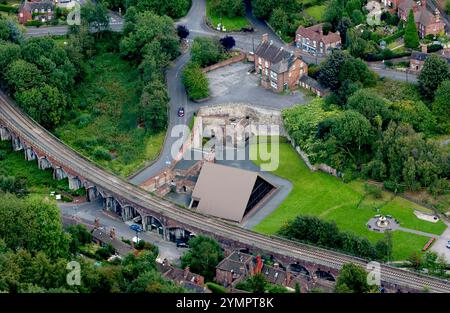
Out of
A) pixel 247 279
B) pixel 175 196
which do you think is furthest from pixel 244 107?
pixel 247 279

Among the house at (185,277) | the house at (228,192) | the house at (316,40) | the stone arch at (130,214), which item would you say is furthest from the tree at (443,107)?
the house at (185,277)

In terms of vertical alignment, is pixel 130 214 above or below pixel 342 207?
below

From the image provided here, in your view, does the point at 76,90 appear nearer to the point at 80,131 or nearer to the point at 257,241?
the point at 80,131

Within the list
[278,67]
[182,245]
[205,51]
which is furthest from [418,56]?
[182,245]

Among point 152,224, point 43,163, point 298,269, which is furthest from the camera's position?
point 43,163

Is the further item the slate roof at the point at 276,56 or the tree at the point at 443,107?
the slate roof at the point at 276,56

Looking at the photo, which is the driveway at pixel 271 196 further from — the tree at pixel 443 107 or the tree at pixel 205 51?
the tree at pixel 443 107

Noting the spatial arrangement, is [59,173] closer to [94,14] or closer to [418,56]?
[94,14]
